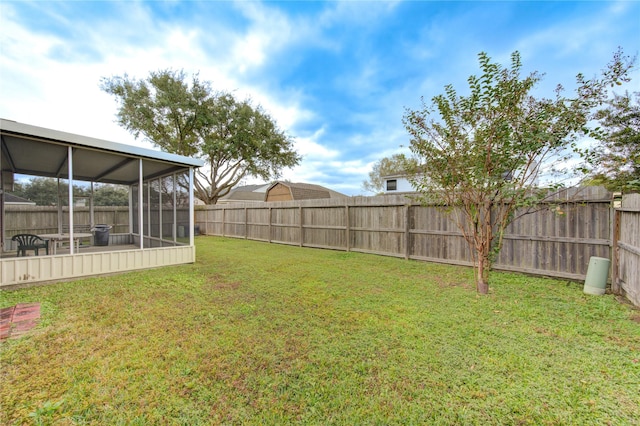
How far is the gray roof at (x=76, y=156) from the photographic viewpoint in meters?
4.66

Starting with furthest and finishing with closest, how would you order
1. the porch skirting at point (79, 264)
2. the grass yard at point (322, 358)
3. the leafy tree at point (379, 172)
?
the leafy tree at point (379, 172) < the porch skirting at point (79, 264) < the grass yard at point (322, 358)

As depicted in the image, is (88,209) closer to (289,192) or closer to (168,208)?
(168,208)

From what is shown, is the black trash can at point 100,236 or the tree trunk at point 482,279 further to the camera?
the black trash can at point 100,236

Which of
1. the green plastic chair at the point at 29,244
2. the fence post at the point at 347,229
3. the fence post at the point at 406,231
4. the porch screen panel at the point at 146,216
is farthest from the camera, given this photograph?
the fence post at the point at 347,229

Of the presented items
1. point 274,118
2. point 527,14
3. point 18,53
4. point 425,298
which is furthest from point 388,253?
point 274,118

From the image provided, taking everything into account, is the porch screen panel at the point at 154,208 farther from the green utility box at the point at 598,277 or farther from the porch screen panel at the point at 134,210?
the green utility box at the point at 598,277

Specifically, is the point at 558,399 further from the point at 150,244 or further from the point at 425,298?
the point at 150,244

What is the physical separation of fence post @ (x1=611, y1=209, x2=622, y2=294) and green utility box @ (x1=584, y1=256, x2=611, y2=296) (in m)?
0.18

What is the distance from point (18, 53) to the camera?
5.59 metres

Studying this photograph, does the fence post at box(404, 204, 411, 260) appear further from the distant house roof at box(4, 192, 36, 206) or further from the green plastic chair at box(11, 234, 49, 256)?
the distant house roof at box(4, 192, 36, 206)

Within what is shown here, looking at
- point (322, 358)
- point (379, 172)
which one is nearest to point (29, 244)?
point (322, 358)

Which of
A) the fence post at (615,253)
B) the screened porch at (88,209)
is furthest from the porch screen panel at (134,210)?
the fence post at (615,253)

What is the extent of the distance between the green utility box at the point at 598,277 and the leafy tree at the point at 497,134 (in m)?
1.57

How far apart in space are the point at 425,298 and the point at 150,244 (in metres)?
7.23
